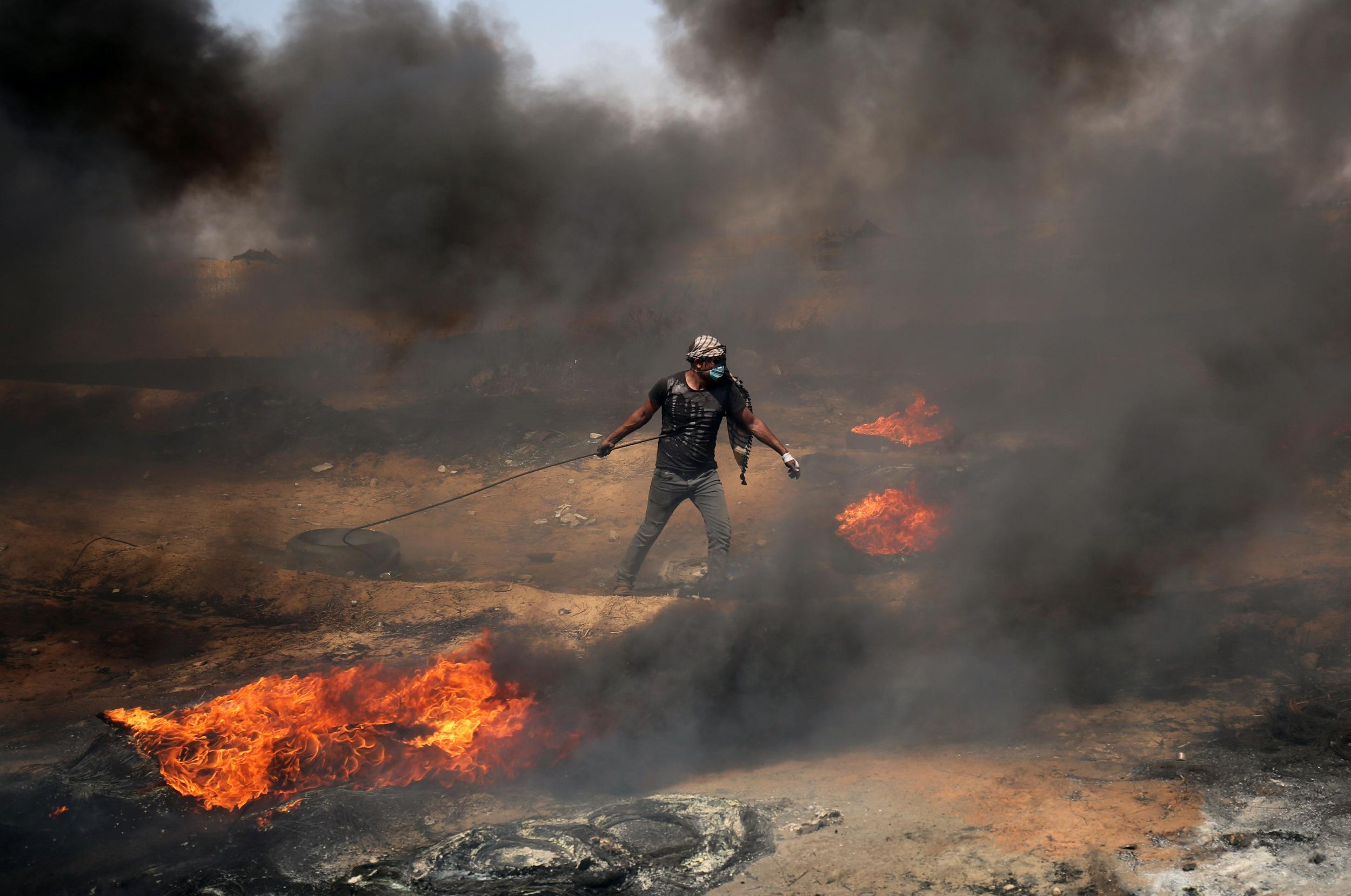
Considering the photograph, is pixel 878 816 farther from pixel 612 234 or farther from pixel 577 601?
pixel 612 234

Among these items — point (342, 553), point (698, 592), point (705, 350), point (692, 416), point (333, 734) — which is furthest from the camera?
point (342, 553)

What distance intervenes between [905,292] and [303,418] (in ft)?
29.3

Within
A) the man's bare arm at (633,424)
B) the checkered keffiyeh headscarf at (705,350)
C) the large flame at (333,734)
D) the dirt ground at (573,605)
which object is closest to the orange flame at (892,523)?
the dirt ground at (573,605)

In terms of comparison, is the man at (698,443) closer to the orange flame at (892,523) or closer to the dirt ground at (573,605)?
the dirt ground at (573,605)

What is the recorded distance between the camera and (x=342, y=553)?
5910 millimetres

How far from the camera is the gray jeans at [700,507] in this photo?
15.9ft

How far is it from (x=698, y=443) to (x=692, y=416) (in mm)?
171

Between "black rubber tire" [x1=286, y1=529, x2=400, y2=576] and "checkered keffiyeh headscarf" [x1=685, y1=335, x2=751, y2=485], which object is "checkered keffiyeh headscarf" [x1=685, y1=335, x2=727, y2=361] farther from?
"black rubber tire" [x1=286, y1=529, x2=400, y2=576]

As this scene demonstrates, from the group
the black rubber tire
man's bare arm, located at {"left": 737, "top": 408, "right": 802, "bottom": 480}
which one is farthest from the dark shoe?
the black rubber tire

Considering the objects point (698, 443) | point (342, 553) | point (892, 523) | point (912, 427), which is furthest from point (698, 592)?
point (912, 427)

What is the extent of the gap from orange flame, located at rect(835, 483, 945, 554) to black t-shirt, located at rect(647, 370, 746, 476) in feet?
6.45

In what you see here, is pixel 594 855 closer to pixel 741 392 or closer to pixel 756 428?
pixel 756 428

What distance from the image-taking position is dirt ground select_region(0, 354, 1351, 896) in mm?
2656

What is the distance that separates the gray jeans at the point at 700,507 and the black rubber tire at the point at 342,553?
7.36 ft
